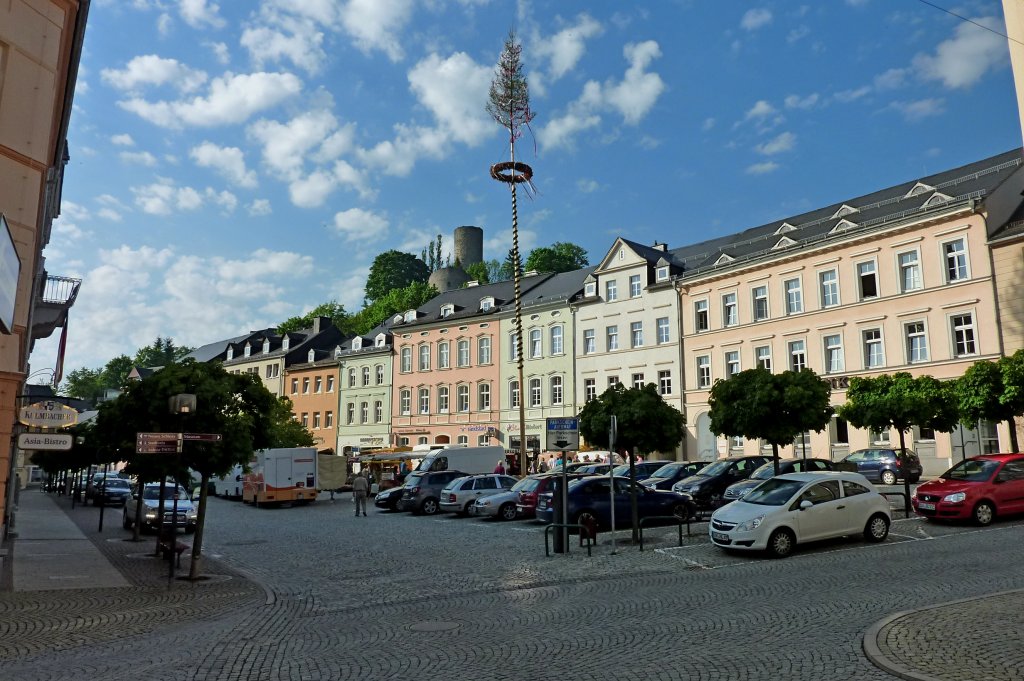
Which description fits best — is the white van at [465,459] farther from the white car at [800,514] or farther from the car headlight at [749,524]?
the car headlight at [749,524]

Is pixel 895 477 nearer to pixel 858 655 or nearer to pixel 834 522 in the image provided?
pixel 834 522

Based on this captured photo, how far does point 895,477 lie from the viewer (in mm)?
30766

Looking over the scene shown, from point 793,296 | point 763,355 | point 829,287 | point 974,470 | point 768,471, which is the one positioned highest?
point 829,287

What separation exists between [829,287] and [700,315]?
27.5 feet

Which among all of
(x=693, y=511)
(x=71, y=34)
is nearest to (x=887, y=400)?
(x=693, y=511)

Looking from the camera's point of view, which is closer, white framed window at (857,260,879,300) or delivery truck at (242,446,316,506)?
delivery truck at (242,446,316,506)

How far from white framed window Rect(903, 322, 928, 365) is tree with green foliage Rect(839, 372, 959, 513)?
35.1 ft

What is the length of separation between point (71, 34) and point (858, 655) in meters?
18.7

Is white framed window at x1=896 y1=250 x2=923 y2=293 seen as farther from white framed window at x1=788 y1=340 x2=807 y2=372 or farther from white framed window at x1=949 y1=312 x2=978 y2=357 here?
white framed window at x1=788 y1=340 x2=807 y2=372

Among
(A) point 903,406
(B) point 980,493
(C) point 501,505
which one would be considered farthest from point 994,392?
(C) point 501,505

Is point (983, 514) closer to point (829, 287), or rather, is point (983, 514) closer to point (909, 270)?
point (909, 270)

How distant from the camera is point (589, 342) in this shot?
166ft

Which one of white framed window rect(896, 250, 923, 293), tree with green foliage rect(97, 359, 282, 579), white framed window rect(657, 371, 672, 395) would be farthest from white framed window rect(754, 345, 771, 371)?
tree with green foliage rect(97, 359, 282, 579)

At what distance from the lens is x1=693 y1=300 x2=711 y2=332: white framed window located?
4500cm
